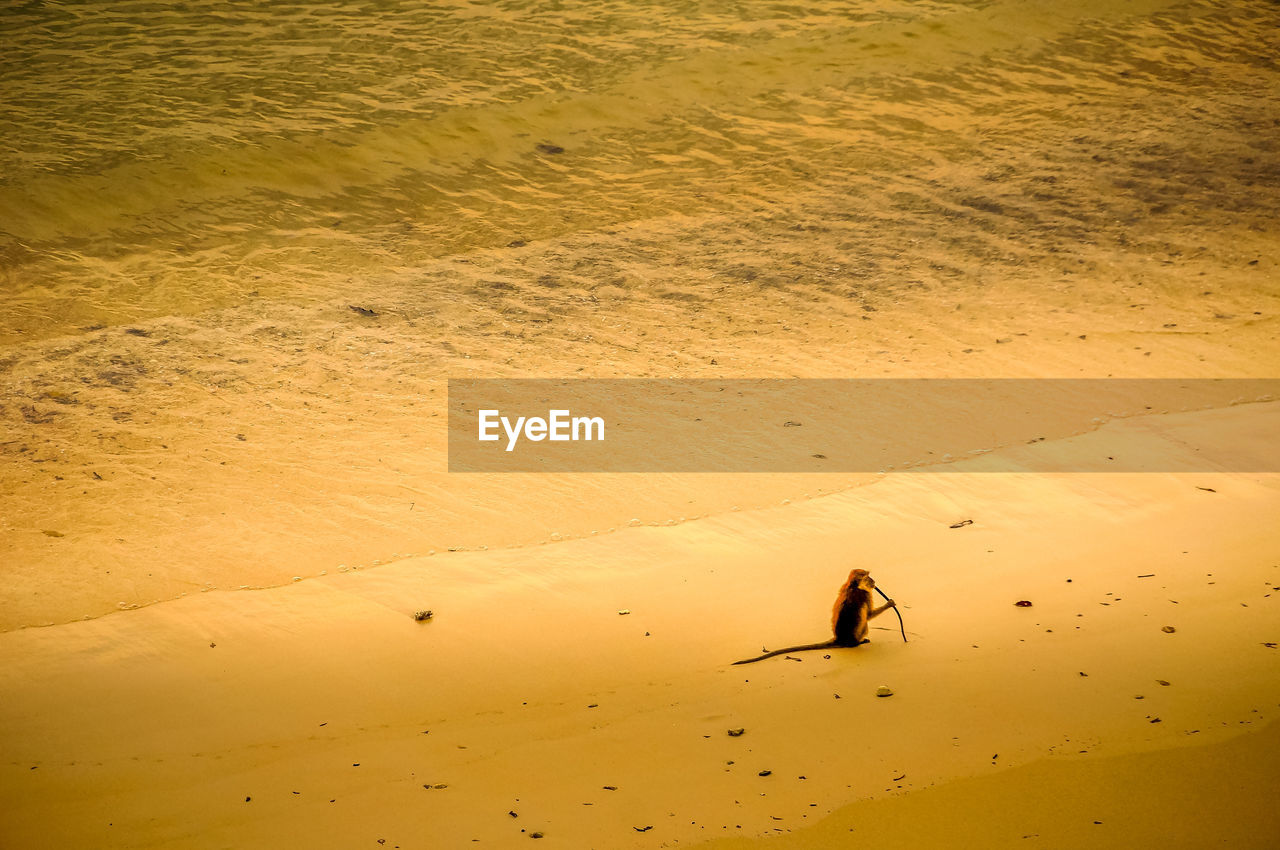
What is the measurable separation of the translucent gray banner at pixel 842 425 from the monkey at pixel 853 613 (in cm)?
185

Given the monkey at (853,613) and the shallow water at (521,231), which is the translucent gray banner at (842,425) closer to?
the shallow water at (521,231)

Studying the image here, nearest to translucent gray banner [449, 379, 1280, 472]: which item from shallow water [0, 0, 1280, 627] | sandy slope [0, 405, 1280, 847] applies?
shallow water [0, 0, 1280, 627]

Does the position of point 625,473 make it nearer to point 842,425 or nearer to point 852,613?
point 842,425

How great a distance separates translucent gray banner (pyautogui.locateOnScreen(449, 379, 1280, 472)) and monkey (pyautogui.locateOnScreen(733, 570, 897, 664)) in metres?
1.85

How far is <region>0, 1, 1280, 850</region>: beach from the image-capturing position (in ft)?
11.3

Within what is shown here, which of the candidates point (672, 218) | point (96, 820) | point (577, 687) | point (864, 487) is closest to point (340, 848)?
point (96, 820)

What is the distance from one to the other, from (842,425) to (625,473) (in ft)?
4.94

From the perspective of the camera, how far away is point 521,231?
9211 millimetres

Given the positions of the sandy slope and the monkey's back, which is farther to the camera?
the monkey's back

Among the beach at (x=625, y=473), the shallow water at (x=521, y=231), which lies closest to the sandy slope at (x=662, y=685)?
the beach at (x=625, y=473)

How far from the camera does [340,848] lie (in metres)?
3.14

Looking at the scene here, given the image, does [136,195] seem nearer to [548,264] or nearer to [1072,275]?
[548,264]

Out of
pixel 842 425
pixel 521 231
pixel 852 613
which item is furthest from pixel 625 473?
pixel 521 231

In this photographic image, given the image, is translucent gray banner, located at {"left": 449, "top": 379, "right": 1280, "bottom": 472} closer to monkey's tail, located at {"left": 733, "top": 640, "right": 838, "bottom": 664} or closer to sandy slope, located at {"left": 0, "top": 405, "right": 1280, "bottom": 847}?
sandy slope, located at {"left": 0, "top": 405, "right": 1280, "bottom": 847}
